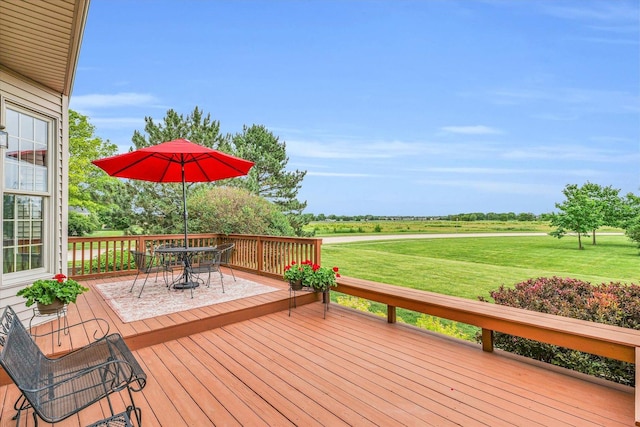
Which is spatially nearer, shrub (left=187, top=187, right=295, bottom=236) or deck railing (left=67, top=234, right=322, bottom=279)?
deck railing (left=67, top=234, right=322, bottom=279)

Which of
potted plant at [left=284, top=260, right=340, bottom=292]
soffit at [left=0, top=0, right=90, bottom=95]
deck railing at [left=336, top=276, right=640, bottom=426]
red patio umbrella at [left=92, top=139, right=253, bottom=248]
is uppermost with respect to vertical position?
soffit at [left=0, top=0, right=90, bottom=95]

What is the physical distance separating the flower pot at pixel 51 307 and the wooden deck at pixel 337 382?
387 mm

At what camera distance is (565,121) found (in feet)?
28.8

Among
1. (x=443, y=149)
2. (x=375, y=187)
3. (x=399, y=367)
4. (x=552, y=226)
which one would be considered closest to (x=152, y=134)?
(x=375, y=187)

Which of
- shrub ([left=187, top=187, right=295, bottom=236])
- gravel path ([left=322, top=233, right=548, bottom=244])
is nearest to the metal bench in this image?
shrub ([left=187, top=187, right=295, bottom=236])

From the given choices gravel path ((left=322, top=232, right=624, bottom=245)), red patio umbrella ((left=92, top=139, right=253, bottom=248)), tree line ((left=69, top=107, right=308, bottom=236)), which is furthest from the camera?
gravel path ((left=322, top=232, right=624, bottom=245))

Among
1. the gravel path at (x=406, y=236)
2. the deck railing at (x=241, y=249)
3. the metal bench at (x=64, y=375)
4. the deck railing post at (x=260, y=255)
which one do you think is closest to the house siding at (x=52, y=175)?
the metal bench at (x=64, y=375)

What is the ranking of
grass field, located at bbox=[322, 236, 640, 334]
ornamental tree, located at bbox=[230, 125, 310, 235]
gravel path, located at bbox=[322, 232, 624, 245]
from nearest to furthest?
grass field, located at bbox=[322, 236, 640, 334] → gravel path, located at bbox=[322, 232, 624, 245] → ornamental tree, located at bbox=[230, 125, 310, 235]

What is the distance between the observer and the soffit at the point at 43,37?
2.35 meters

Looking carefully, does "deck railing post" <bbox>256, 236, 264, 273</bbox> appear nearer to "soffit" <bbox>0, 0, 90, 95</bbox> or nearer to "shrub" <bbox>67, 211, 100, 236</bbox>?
"soffit" <bbox>0, 0, 90, 95</bbox>

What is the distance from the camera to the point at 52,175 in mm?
3795

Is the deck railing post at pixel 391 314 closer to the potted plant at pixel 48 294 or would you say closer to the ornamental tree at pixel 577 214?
the potted plant at pixel 48 294

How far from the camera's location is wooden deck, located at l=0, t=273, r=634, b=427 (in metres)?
2.12

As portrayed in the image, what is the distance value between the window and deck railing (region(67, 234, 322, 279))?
1.94 meters
